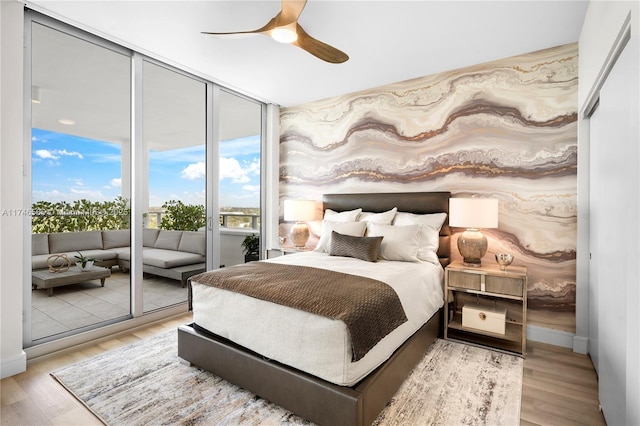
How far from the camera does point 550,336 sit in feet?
9.81

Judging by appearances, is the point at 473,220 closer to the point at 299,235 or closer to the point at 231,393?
the point at 299,235

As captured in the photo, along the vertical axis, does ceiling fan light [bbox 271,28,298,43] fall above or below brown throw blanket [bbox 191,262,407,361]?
above

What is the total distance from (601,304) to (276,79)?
3710 mm

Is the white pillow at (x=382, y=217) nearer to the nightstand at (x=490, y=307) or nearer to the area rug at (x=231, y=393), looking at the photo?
the nightstand at (x=490, y=307)

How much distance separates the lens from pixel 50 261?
281 cm

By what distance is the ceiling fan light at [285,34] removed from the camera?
2252mm

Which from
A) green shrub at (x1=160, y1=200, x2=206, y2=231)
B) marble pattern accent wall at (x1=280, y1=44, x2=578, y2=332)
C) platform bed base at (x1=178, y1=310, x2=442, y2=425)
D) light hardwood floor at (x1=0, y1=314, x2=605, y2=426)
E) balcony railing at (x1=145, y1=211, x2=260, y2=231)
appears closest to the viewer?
platform bed base at (x1=178, y1=310, x2=442, y2=425)

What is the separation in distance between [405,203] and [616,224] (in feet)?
6.73

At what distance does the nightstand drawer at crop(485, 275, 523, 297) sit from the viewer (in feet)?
8.93

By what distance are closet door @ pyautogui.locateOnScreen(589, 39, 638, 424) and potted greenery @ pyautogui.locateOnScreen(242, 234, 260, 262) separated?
3.90m

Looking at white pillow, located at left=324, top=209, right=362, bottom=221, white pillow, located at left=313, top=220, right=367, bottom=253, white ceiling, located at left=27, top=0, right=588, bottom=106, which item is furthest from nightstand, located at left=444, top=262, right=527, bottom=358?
white ceiling, located at left=27, top=0, right=588, bottom=106

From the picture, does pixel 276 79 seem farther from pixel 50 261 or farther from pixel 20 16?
pixel 50 261

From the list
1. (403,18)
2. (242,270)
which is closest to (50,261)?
(242,270)

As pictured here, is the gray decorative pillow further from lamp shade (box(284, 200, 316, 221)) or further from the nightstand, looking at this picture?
lamp shade (box(284, 200, 316, 221))
